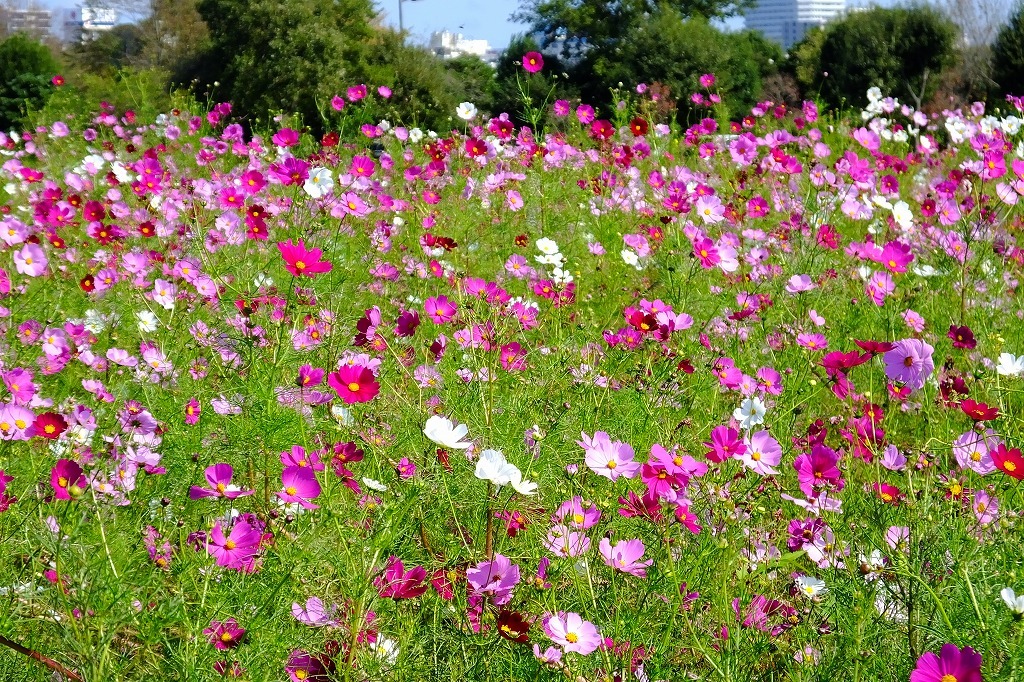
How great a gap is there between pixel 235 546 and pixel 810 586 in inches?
35.9

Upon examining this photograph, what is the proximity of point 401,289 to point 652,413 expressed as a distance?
161 centimetres

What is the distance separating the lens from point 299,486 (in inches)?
53.9

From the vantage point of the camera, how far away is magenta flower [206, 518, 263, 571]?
1290mm

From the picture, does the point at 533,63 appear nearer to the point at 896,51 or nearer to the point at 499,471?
the point at 499,471

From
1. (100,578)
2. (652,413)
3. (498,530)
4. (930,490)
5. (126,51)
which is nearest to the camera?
(100,578)

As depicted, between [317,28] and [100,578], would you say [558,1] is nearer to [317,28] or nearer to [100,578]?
[317,28]

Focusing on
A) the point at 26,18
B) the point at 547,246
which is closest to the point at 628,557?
the point at 547,246

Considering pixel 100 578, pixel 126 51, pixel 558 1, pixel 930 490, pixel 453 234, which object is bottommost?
pixel 126 51

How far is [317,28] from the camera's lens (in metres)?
14.4

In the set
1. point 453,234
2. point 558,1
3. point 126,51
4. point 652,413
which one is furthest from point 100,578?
point 126,51

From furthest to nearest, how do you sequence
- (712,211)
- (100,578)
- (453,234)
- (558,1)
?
(558,1), (453,234), (712,211), (100,578)

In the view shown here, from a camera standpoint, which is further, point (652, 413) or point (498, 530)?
point (652, 413)

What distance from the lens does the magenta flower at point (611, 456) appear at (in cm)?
144

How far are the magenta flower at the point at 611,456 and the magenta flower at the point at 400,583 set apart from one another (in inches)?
13.4
